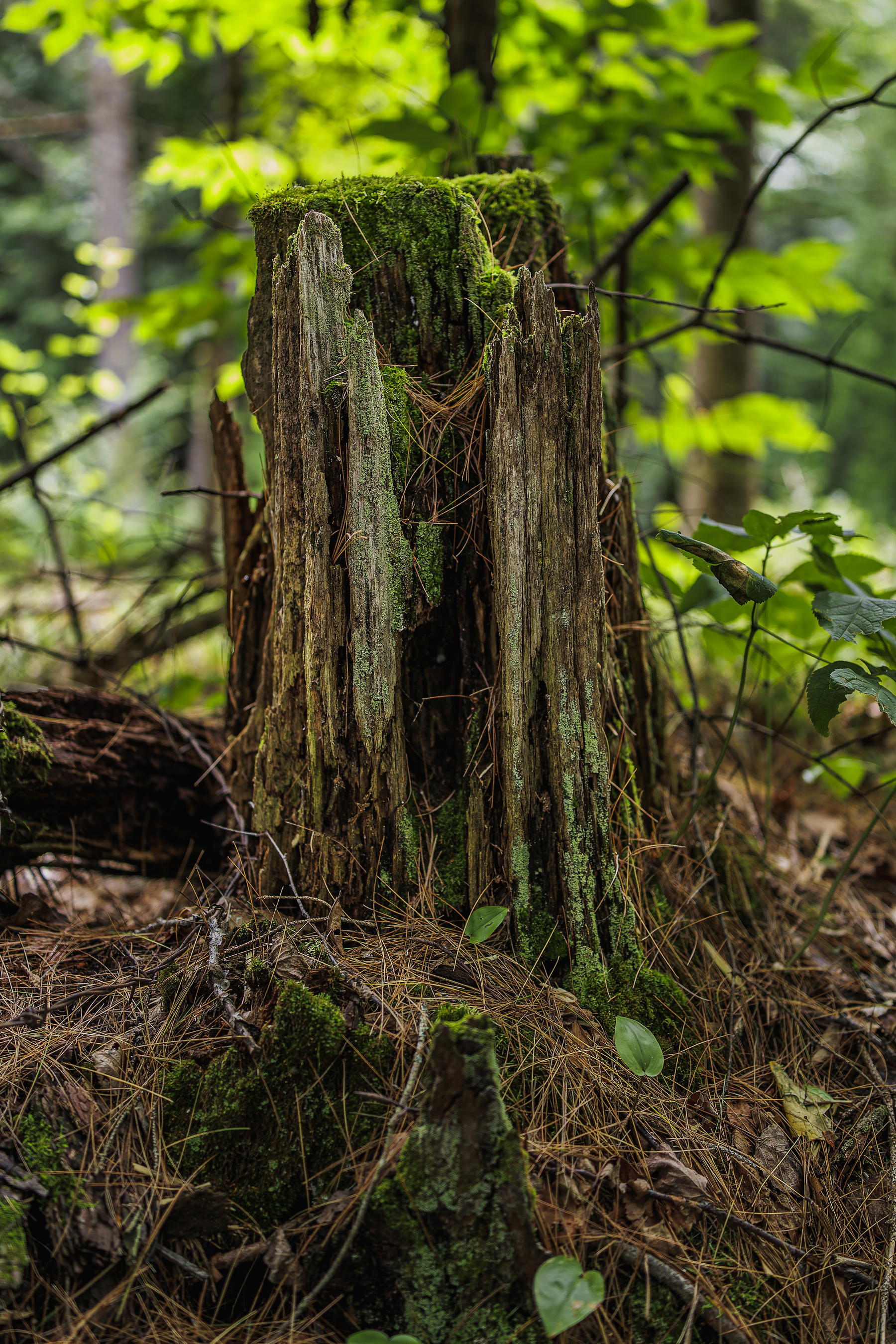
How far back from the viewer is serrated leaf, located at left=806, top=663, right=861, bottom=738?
153 centimetres

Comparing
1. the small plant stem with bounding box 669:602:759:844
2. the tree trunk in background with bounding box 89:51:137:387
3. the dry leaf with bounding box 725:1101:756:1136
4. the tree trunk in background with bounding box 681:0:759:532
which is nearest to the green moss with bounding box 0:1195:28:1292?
the dry leaf with bounding box 725:1101:756:1136

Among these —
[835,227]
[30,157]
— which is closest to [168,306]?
[30,157]

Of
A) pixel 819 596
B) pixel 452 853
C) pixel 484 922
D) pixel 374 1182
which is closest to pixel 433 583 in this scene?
pixel 452 853

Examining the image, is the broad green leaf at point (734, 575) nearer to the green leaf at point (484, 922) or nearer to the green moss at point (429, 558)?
the green moss at point (429, 558)

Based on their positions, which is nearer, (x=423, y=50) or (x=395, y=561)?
(x=395, y=561)

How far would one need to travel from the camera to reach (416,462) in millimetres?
1725

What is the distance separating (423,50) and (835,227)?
19.0 meters

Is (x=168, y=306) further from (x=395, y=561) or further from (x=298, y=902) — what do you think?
(x=298, y=902)

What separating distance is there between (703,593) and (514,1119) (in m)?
1.29

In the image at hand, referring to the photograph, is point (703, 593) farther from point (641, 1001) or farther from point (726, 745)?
point (641, 1001)

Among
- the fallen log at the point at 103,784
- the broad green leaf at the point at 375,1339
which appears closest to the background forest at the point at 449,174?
the fallen log at the point at 103,784

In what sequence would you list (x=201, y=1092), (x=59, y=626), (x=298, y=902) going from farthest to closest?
(x=59, y=626) < (x=298, y=902) < (x=201, y=1092)

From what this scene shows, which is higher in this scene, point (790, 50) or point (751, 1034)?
point (790, 50)

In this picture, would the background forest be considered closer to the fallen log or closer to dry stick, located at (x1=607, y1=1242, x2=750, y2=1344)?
the fallen log
